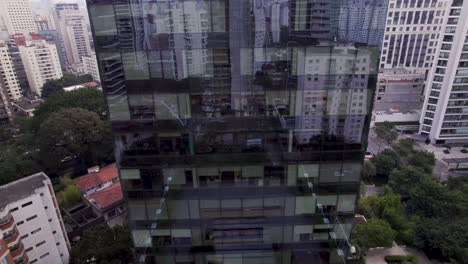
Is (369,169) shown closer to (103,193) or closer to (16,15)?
(103,193)

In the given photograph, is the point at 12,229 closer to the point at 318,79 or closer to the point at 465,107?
the point at 318,79

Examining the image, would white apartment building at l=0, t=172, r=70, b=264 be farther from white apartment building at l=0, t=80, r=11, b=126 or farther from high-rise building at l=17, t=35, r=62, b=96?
high-rise building at l=17, t=35, r=62, b=96

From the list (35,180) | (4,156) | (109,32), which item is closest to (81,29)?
(4,156)

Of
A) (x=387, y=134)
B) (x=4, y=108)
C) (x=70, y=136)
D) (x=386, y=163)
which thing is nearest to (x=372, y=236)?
(x=386, y=163)

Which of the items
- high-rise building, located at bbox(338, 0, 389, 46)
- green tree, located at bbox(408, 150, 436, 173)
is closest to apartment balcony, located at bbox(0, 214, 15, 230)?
high-rise building, located at bbox(338, 0, 389, 46)

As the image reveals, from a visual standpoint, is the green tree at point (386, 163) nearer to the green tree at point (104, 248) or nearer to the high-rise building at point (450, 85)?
the high-rise building at point (450, 85)
